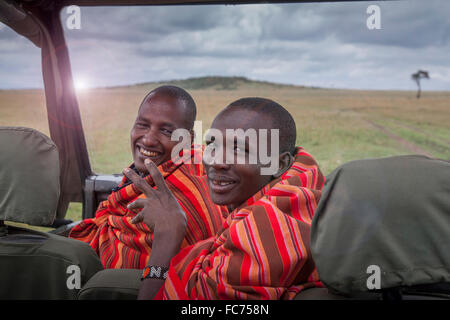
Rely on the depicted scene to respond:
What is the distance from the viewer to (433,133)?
471cm

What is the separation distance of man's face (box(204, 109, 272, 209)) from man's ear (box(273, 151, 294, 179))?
0.04 m

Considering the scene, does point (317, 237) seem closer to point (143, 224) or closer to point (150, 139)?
point (143, 224)

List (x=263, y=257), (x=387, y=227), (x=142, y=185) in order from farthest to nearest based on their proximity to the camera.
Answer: (x=142, y=185) → (x=263, y=257) → (x=387, y=227)

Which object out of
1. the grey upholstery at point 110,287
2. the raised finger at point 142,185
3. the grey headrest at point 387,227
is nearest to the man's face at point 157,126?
the raised finger at point 142,185

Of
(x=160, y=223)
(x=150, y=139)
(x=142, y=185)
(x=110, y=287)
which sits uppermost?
(x=150, y=139)

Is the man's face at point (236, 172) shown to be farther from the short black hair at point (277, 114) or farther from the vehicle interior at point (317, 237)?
the vehicle interior at point (317, 237)

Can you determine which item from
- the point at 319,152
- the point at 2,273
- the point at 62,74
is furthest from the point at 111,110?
the point at 2,273

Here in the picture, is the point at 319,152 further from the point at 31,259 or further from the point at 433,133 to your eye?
the point at 31,259

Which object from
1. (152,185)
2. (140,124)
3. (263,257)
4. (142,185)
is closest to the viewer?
(263,257)

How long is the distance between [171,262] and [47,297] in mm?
419

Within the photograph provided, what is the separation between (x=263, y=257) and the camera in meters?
1.13

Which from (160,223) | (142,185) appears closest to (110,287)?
(160,223)

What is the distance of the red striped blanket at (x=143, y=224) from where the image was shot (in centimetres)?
196

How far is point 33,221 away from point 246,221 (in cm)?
67
